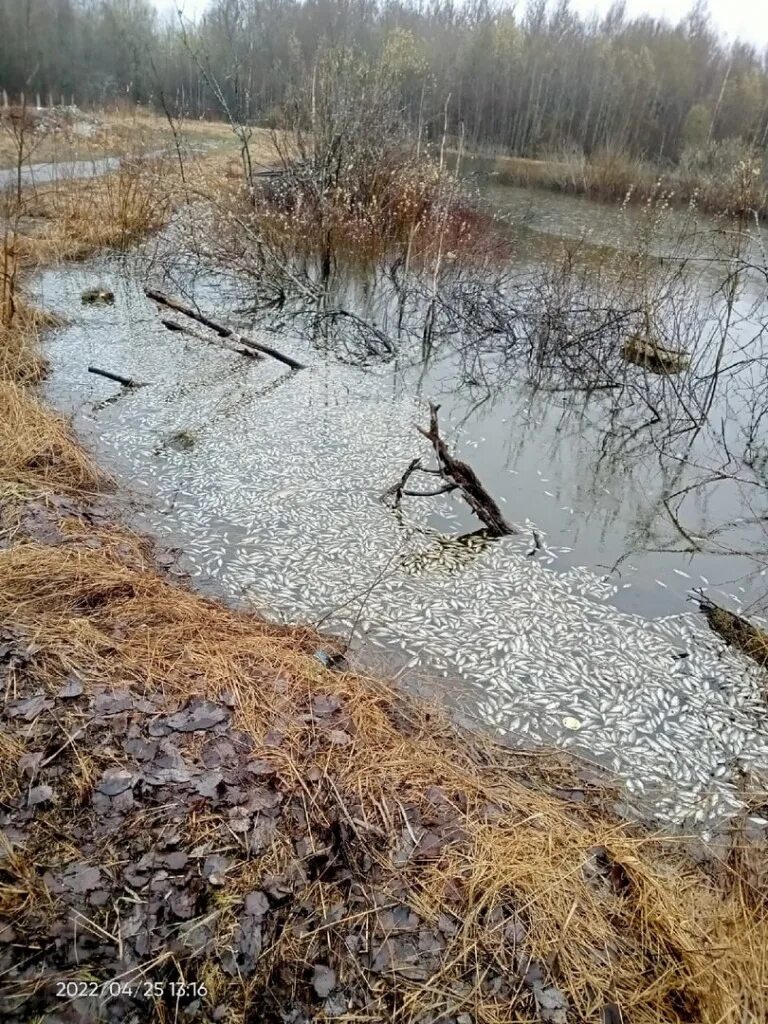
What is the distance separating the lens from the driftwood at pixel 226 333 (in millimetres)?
7824

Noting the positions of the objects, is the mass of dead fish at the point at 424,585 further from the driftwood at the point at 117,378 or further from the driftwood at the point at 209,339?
the driftwood at the point at 209,339

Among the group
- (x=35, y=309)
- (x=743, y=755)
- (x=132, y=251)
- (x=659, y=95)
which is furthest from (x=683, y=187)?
(x=743, y=755)

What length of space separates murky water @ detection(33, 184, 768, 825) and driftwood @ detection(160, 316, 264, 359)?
0.78ft

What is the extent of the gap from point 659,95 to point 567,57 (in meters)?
4.51

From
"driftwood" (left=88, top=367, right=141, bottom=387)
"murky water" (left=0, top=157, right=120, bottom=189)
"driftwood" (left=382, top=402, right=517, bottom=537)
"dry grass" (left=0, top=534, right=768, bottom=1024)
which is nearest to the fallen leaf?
"dry grass" (left=0, top=534, right=768, bottom=1024)

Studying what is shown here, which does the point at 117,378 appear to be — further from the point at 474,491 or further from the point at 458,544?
the point at 458,544

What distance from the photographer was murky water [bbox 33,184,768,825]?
3625mm

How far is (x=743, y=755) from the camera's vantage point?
342cm

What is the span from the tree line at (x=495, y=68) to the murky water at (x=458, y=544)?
17029 millimetres

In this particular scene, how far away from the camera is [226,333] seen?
8352mm

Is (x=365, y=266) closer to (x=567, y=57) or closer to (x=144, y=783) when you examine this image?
(x=144, y=783)

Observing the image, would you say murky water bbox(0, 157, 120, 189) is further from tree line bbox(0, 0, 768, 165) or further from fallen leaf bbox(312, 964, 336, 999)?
A: fallen leaf bbox(312, 964, 336, 999)
